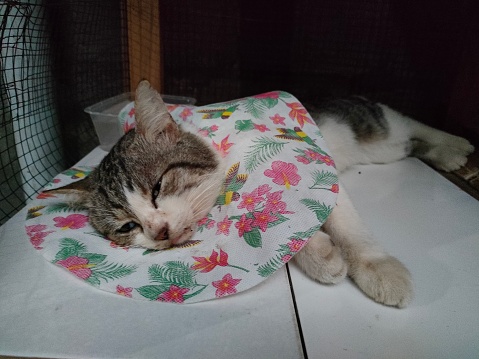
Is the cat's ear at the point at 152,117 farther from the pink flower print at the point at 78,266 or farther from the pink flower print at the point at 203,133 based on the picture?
the pink flower print at the point at 78,266

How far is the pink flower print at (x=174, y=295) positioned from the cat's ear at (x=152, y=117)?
59 centimetres

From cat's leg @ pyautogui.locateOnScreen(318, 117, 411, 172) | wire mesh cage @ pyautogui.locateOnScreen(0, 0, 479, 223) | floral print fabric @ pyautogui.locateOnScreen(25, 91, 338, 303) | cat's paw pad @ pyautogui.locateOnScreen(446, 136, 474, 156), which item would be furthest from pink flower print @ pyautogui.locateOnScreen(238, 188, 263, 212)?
cat's paw pad @ pyautogui.locateOnScreen(446, 136, 474, 156)

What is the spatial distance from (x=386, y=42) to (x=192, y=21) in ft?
3.64

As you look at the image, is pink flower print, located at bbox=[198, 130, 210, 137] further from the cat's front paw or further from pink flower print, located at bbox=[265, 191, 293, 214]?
the cat's front paw

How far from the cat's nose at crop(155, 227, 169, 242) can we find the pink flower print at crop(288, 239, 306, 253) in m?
0.39

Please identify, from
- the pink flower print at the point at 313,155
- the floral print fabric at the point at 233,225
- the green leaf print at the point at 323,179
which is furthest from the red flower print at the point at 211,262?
the pink flower print at the point at 313,155

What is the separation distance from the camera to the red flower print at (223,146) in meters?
1.41

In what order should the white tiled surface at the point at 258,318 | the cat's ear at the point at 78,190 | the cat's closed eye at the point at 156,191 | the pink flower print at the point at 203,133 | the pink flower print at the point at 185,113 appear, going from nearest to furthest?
the white tiled surface at the point at 258,318, the cat's closed eye at the point at 156,191, the cat's ear at the point at 78,190, the pink flower print at the point at 203,133, the pink flower print at the point at 185,113

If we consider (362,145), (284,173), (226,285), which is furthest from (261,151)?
(362,145)

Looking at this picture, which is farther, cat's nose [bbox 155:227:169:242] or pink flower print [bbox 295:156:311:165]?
pink flower print [bbox 295:156:311:165]

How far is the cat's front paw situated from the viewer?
1.00 metres

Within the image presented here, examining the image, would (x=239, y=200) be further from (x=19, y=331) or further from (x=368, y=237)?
(x=19, y=331)

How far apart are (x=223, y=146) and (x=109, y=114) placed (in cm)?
93

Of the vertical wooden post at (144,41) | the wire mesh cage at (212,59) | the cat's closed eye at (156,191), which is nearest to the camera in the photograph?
the cat's closed eye at (156,191)
